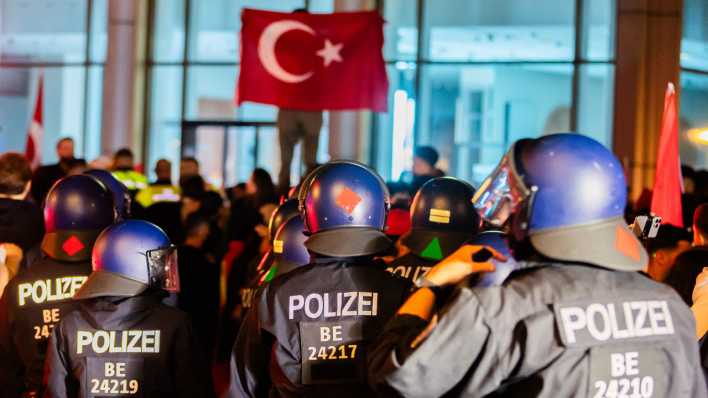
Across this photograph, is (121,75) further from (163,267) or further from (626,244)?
(626,244)

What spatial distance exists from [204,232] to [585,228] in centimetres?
537

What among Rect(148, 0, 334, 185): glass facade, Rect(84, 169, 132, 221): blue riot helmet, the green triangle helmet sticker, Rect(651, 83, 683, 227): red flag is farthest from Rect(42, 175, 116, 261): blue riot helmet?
Rect(148, 0, 334, 185): glass facade

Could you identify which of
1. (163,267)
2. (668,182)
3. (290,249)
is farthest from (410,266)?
(668,182)

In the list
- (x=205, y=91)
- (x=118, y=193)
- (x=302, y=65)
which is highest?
(x=205, y=91)

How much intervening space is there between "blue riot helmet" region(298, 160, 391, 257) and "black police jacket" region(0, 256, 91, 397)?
5.18 feet

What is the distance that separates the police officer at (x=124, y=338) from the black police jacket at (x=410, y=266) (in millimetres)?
1171

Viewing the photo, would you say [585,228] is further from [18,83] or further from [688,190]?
[18,83]

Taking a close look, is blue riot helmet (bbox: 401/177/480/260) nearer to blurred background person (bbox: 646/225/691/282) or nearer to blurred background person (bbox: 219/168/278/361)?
blurred background person (bbox: 646/225/691/282)

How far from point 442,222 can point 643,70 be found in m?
11.4

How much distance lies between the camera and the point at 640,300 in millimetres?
2936

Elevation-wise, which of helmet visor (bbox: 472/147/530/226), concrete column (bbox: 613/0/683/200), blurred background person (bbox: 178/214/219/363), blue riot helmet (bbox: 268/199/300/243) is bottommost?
blurred background person (bbox: 178/214/219/363)

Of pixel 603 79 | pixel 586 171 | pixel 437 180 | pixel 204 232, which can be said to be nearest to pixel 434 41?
pixel 603 79

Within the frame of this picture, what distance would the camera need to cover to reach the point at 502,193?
305cm

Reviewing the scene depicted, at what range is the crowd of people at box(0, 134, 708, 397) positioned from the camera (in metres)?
2.82
